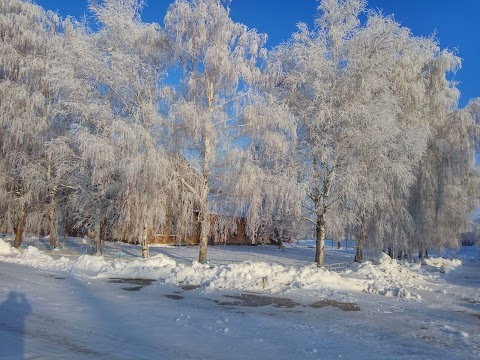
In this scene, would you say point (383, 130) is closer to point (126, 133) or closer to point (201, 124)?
point (201, 124)

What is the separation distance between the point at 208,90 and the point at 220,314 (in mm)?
11700

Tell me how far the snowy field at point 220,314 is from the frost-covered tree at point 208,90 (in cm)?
360

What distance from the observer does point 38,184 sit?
21.0 m

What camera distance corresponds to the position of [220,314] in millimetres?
9273

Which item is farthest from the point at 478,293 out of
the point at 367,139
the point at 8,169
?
the point at 8,169

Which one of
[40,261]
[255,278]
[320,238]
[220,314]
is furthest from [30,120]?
[220,314]

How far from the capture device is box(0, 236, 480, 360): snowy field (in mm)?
6676

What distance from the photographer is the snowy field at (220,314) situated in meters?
6.68

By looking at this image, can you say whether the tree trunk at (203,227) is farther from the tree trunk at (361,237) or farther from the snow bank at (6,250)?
the tree trunk at (361,237)

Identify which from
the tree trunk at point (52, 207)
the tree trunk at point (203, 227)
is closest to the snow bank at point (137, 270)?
the tree trunk at point (203, 227)

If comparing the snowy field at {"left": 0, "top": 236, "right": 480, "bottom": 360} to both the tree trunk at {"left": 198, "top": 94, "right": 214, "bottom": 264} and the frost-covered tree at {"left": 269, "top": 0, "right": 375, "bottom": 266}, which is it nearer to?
the tree trunk at {"left": 198, "top": 94, "right": 214, "bottom": 264}

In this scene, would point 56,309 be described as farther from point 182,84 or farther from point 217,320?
point 182,84

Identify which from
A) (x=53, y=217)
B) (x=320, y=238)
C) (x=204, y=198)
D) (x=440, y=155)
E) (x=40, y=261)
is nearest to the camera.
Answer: (x=40, y=261)

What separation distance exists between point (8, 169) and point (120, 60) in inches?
336
